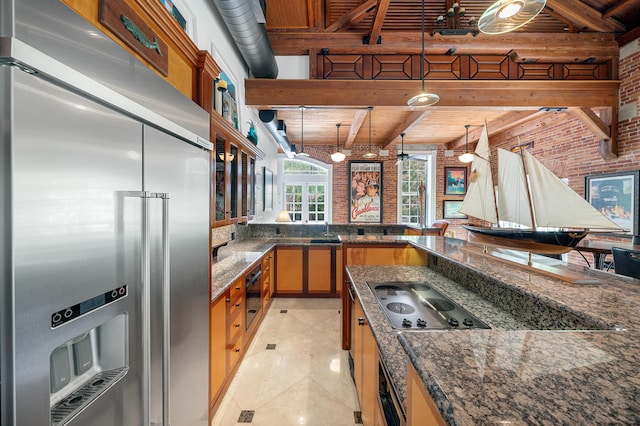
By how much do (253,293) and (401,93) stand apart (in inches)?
132

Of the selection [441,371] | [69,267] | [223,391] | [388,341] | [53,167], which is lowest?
[223,391]

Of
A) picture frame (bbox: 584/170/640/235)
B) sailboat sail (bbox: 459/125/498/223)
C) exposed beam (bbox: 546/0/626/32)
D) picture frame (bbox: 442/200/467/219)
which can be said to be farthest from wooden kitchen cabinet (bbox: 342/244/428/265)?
picture frame (bbox: 442/200/467/219)

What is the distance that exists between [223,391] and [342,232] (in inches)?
127

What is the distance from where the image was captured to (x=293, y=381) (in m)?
2.23

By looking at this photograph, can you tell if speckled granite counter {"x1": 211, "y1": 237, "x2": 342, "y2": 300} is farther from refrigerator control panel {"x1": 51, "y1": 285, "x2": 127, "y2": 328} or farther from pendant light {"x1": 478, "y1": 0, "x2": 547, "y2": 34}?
pendant light {"x1": 478, "y1": 0, "x2": 547, "y2": 34}

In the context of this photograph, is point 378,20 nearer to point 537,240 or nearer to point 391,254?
point 391,254

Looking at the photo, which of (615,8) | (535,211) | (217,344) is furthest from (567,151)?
(217,344)

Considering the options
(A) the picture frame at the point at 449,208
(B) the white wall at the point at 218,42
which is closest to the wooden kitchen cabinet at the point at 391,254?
(B) the white wall at the point at 218,42

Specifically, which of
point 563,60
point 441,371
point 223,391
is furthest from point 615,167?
point 223,391

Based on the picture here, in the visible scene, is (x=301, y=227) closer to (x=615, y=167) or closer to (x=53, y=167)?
(x=53, y=167)

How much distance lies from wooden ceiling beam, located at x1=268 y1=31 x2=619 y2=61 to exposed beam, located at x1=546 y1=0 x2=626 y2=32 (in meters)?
0.13

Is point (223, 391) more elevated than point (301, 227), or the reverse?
point (301, 227)

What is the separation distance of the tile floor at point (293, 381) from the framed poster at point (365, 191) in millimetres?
4317

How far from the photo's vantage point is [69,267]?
664 mm
